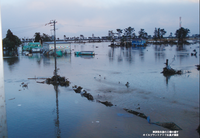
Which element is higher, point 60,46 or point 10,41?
point 10,41

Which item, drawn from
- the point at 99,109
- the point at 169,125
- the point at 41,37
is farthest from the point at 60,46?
the point at 169,125

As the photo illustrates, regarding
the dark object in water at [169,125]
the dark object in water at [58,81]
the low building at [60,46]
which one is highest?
the low building at [60,46]


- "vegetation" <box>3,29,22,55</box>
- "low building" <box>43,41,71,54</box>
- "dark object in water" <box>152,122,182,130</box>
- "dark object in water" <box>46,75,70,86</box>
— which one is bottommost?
"dark object in water" <box>152,122,182,130</box>

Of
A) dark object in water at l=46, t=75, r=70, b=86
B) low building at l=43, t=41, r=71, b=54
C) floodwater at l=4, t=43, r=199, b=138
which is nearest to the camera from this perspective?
floodwater at l=4, t=43, r=199, b=138

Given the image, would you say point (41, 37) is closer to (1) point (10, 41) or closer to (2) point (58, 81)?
(1) point (10, 41)

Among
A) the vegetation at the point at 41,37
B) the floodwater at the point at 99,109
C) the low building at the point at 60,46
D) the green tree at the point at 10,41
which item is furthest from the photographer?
the vegetation at the point at 41,37

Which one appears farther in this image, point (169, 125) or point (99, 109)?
point (99, 109)

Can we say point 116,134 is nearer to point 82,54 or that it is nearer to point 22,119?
point 22,119

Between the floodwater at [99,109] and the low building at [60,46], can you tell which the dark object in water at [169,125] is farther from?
the low building at [60,46]

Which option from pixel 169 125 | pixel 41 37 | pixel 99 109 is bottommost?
pixel 169 125

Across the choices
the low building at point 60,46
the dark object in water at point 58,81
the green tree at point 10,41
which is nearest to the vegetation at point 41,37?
the green tree at point 10,41

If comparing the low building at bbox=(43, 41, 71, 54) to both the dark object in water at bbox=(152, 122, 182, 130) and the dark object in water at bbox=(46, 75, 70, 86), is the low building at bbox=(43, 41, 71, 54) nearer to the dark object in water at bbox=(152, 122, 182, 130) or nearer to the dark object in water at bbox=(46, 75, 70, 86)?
the dark object in water at bbox=(46, 75, 70, 86)

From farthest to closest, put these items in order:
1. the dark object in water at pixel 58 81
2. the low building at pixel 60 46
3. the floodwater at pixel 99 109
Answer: the low building at pixel 60 46, the dark object in water at pixel 58 81, the floodwater at pixel 99 109

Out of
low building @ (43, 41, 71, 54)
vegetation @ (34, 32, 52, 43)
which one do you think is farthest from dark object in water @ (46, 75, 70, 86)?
vegetation @ (34, 32, 52, 43)
